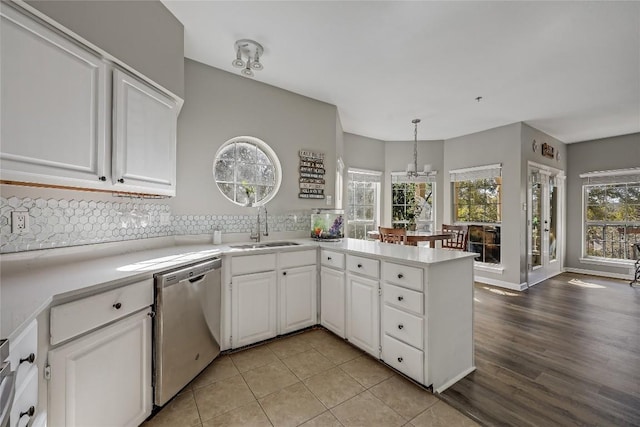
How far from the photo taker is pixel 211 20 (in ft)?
7.02

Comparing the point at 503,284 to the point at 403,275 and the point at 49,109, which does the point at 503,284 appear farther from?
the point at 49,109

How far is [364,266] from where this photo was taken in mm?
2246

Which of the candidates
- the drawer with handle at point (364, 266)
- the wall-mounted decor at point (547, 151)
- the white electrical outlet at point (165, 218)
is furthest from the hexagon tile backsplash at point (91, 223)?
the wall-mounted decor at point (547, 151)

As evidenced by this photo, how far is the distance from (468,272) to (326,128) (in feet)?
8.08

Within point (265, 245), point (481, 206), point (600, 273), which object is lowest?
point (600, 273)

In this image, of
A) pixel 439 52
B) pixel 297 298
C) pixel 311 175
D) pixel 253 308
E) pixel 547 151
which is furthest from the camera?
pixel 547 151

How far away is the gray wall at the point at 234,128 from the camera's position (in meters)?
2.61

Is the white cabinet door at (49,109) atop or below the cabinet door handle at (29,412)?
atop

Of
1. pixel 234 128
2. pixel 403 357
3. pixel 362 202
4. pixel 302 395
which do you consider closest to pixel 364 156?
pixel 362 202

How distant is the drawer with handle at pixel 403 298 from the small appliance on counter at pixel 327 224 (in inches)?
43.7

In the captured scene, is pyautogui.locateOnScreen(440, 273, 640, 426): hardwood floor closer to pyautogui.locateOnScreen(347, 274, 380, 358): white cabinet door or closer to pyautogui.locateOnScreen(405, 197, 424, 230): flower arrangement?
pyautogui.locateOnScreen(347, 274, 380, 358): white cabinet door

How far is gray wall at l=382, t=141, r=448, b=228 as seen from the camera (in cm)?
541

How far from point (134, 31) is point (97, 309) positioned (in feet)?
5.63

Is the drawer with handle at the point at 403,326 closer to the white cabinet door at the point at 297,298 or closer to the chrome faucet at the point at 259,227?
the white cabinet door at the point at 297,298
